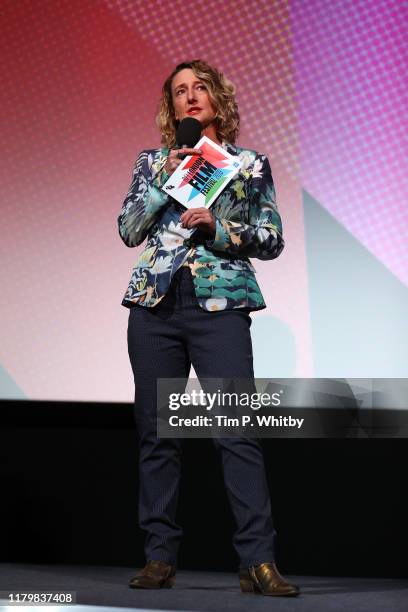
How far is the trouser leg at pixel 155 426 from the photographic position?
1.97 m

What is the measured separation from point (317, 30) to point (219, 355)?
149 centimetres

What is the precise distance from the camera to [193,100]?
6.92 feet

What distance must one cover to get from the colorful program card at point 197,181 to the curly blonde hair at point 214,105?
8.1 inches

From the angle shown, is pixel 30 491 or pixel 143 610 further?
pixel 30 491

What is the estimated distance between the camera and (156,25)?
3.02m

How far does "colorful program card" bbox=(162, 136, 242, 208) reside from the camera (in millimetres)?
1942

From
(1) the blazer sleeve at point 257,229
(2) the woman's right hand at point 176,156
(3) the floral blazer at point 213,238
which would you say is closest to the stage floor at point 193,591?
(3) the floral blazer at point 213,238

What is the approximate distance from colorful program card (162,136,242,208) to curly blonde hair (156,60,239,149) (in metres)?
0.21

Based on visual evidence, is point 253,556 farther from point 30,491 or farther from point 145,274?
point 30,491

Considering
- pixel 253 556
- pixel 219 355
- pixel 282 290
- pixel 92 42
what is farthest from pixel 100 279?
pixel 253 556

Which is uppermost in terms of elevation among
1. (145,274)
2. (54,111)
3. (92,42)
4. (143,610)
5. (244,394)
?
(92,42)

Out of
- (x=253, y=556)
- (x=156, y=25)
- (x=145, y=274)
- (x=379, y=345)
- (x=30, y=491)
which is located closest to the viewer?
(x=253, y=556)

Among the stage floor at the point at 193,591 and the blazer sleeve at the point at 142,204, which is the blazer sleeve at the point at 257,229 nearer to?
the blazer sleeve at the point at 142,204

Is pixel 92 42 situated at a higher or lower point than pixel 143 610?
higher
